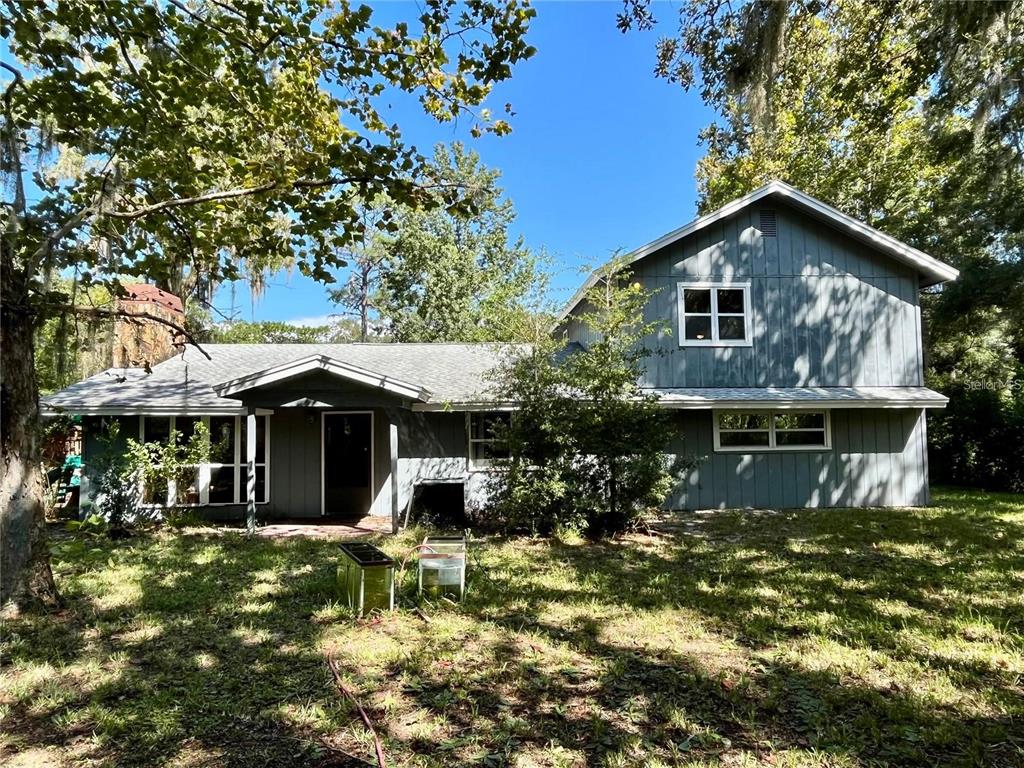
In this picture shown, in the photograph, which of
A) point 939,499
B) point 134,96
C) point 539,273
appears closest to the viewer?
point 134,96

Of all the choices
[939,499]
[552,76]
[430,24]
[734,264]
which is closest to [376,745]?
[430,24]

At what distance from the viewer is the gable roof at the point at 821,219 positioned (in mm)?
11391

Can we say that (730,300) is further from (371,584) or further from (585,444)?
(371,584)

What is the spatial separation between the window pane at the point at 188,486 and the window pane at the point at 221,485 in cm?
25

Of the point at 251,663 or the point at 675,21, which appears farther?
the point at 675,21

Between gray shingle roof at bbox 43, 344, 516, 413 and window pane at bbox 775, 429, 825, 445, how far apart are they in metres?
5.92

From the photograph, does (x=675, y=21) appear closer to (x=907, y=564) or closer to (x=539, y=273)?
(x=539, y=273)

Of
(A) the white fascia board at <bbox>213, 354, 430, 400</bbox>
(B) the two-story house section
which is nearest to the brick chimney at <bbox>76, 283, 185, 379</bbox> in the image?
(A) the white fascia board at <bbox>213, 354, 430, 400</bbox>

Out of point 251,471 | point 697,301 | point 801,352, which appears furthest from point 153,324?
point 801,352

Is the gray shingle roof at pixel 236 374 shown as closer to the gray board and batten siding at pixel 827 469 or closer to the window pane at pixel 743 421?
the gray board and batten siding at pixel 827 469

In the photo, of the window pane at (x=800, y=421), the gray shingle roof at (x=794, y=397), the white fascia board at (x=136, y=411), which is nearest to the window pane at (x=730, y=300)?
the gray shingle roof at (x=794, y=397)

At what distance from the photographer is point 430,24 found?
560 centimetres

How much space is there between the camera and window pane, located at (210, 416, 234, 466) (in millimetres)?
11016

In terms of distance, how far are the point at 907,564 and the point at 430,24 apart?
7.84 meters
